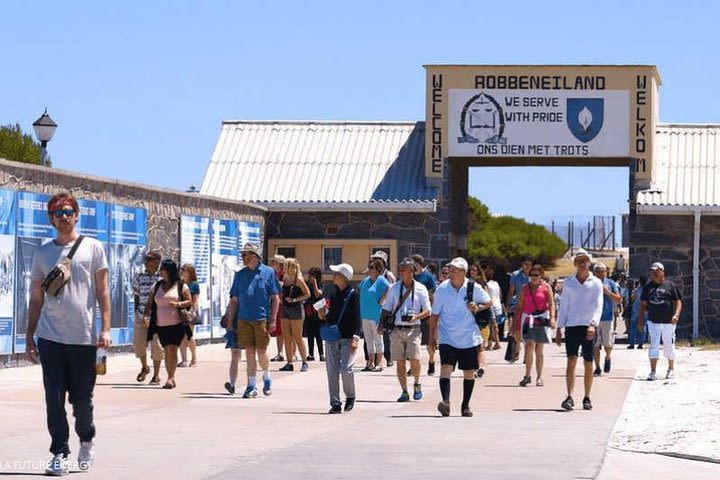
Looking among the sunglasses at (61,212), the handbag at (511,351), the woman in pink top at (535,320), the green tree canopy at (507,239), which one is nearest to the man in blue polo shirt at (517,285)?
the handbag at (511,351)

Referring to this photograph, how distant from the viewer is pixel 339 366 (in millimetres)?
17562

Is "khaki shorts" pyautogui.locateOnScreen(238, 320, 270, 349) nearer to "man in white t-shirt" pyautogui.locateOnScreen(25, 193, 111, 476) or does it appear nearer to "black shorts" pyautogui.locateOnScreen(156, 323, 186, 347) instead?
"black shorts" pyautogui.locateOnScreen(156, 323, 186, 347)

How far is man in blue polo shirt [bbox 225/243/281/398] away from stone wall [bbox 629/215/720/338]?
1815 centimetres

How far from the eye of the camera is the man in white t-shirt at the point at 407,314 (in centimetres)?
1930

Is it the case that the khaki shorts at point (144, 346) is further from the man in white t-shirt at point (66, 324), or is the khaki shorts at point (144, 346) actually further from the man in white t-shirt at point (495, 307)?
the man in white t-shirt at point (66, 324)

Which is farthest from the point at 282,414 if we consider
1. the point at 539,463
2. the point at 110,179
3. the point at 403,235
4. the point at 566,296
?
the point at 403,235

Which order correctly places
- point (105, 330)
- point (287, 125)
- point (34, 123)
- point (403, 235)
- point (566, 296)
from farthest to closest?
point (287, 125) → point (403, 235) → point (34, 123) → point (566, 296) → point (105, 330)

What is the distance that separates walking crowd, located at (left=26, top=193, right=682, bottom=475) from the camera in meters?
11.6

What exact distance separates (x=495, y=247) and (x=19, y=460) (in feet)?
259

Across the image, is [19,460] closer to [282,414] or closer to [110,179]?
[282,414]

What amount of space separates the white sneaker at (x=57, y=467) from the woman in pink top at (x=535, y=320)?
11.1m

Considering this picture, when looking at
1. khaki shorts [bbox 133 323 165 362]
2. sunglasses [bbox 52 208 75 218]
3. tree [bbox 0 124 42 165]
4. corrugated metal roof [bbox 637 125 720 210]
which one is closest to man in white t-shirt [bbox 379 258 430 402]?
khaki shorts [bbox 133 323 165 362]

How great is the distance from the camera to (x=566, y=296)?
18500 millimetres

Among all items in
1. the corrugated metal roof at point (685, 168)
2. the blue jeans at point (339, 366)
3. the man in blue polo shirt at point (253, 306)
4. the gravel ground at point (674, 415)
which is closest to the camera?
the gravel ground at point (674, 415)
